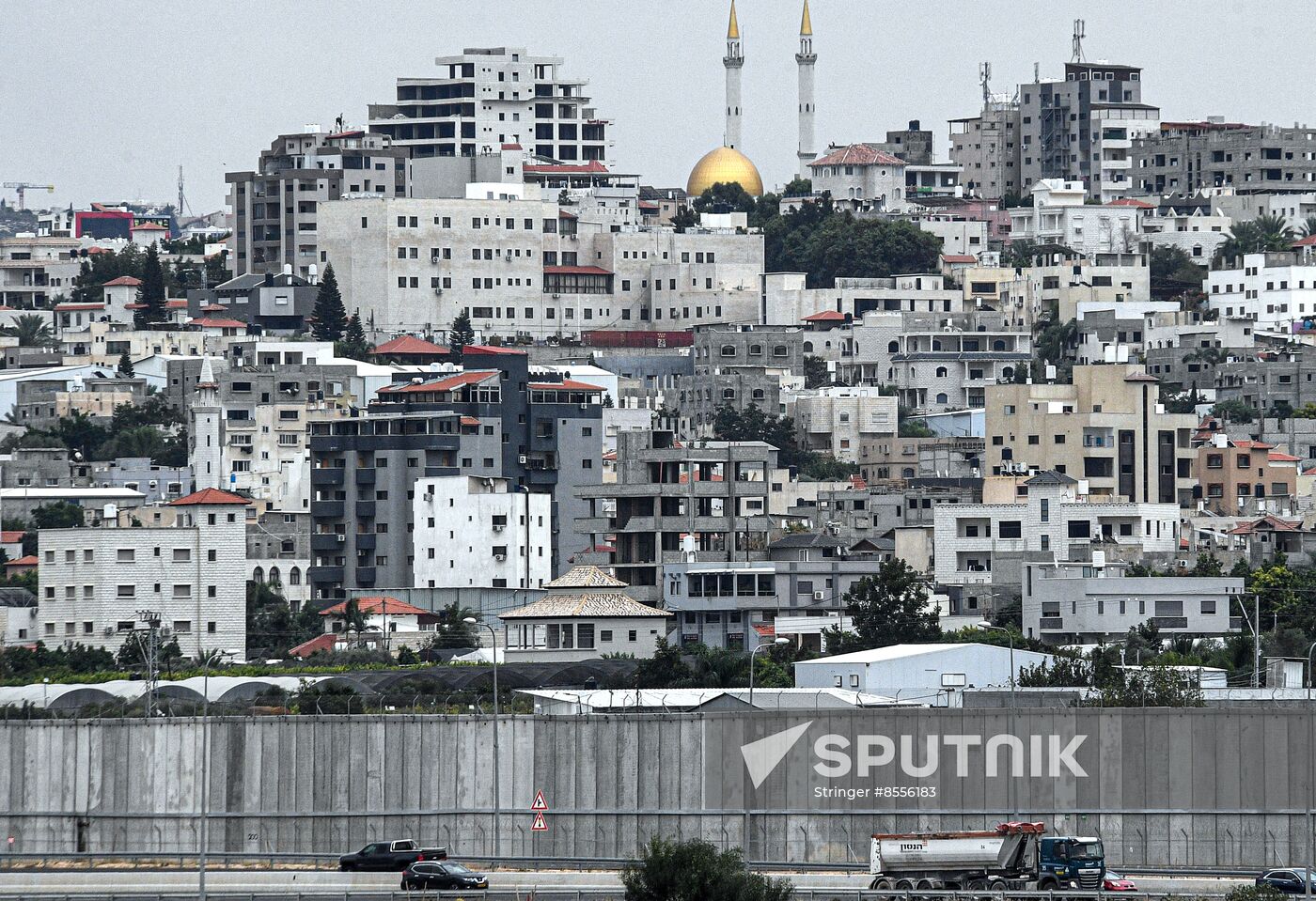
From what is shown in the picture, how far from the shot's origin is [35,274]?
167375 millimetres

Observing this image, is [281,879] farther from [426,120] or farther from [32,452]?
[426,120]

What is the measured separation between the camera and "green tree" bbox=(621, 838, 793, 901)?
145 feet

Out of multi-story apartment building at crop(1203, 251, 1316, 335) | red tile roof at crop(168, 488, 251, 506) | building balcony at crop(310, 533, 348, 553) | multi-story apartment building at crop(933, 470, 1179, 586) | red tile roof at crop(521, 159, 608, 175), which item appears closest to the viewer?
multi-story apartment building at crop(933, 470, 1179, 586)

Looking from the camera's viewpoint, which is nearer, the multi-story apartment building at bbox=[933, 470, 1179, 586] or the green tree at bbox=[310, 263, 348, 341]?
the multi-story apartment building at bbox=[933, 470, 1179, 586]

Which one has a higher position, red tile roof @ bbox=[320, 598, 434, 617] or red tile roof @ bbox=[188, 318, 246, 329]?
red tile roof @ bbox=[188, 318, 246, 329]

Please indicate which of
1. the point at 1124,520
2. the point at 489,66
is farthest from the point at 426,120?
the point at 1124,520

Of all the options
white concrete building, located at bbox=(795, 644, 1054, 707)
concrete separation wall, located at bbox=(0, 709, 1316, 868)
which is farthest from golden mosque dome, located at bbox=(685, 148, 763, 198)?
concrete separation wall, located at bbox=(0, 709, 1316, 868)

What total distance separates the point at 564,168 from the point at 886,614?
85.0 m

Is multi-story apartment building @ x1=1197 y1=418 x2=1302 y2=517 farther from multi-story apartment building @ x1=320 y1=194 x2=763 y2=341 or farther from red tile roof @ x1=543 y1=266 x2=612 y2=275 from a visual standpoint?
red tile roof @ x1=543 y1=266 x2=612 y2=275

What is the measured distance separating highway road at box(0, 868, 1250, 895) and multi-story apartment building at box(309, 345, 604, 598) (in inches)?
2248

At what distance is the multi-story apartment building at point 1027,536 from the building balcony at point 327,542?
73.6ft

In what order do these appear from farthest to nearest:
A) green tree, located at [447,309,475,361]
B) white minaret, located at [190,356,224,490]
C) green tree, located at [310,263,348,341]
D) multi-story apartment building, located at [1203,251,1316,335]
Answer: multi-story apartment building, located at [1203,251,1316,335], green tree, located at [310,263,348,341], green tree, located at [447,309,475,361], white minaret, located at [190,356,224,490]

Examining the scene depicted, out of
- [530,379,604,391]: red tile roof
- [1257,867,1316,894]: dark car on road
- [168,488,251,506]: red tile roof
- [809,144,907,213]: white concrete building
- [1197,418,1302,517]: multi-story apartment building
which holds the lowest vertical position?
[1257,867,1316,894]: dark car on road

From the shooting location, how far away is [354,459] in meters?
112
